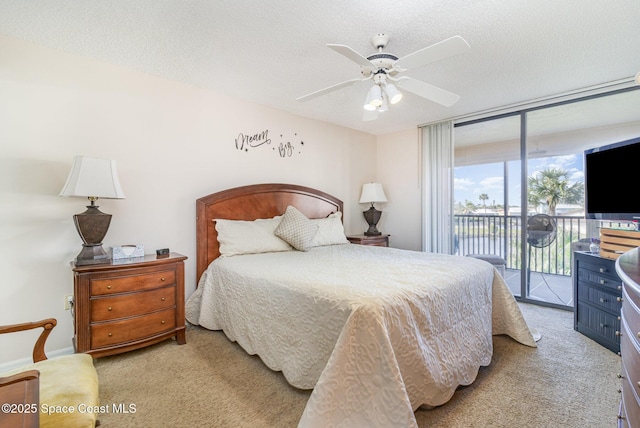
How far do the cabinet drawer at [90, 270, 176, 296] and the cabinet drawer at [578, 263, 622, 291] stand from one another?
3.65 meters

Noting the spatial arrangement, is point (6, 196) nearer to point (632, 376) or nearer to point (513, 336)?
point (632, 376)

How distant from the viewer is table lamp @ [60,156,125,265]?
2096 millimetres

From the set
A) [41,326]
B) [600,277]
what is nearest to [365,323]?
[41,326]

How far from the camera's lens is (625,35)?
7.02 feet

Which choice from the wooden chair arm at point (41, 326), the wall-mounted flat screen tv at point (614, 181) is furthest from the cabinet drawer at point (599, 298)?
the wooden chair arm at point (41, 326)

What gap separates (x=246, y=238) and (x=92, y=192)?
1318 millimetres

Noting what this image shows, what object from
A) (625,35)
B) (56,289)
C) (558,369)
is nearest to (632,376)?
(558,369)

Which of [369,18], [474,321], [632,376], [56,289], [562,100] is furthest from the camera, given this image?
[562,100]

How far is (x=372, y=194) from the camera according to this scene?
4504 millimetres

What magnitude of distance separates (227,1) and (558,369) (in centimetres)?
335

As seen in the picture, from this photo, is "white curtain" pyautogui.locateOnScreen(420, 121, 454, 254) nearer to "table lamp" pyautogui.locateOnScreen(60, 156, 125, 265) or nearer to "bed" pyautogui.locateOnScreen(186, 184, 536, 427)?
"bed" pyautogui.locateOnScreen(186, 184, 536, 427)

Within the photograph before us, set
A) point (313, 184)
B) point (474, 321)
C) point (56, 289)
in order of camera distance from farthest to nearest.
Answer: point (313, 184) → point (56, 289) → point (474, 321)

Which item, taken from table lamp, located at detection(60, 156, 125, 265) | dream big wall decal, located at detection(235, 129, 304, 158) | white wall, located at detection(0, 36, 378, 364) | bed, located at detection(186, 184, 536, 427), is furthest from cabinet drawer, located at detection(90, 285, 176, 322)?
dream big wall decal, located at detection(235, 129, 304, 158)

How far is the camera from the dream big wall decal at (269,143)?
11.3 ft
